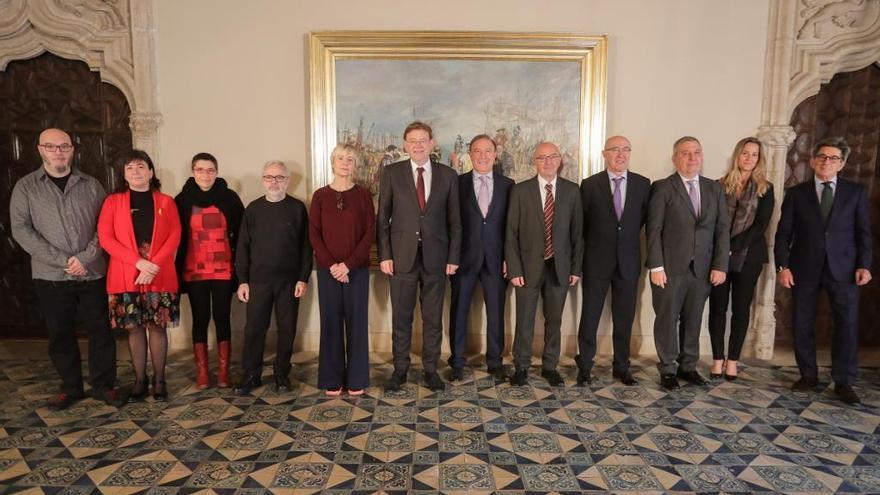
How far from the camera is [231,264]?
413 cm

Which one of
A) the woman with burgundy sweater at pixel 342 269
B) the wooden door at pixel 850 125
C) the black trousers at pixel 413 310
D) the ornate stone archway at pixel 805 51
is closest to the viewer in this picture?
the woman with burgundy sweater at pixel 342 269

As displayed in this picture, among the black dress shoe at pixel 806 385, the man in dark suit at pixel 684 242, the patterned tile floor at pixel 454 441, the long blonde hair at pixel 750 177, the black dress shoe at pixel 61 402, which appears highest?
the long blonde hair at pixel 750 177

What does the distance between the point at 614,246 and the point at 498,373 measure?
1327 mm

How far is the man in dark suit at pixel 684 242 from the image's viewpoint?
4141 mm

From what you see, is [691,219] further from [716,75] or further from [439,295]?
[439,295]

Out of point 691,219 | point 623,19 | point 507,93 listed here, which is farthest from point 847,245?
point 507,93

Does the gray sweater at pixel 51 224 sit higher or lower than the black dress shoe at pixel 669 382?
higher

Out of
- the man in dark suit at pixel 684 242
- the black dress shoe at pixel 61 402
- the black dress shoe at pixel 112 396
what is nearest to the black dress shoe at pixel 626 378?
the man in dark suit at pixel 684 242

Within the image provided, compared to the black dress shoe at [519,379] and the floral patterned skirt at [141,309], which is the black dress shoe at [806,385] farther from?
the floral patterned skirt at [141,309]

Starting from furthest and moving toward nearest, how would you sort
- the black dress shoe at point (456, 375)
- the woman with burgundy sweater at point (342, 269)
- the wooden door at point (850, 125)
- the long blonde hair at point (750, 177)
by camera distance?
the wooden door at point (850, 125)
the black dress shoe at point (456, 375)
the long blonde hair at point (750, 177)
the woman with burgundy sweater at point (342, 269)

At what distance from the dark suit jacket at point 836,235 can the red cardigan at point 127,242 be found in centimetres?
453

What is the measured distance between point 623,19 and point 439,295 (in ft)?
9.33

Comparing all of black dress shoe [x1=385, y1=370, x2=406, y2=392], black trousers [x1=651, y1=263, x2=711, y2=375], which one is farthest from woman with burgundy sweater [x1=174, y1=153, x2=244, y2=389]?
black trousers [x1=651, y1=263, x2=711, y2=375]

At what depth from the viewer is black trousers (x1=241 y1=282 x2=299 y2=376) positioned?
160 inches
